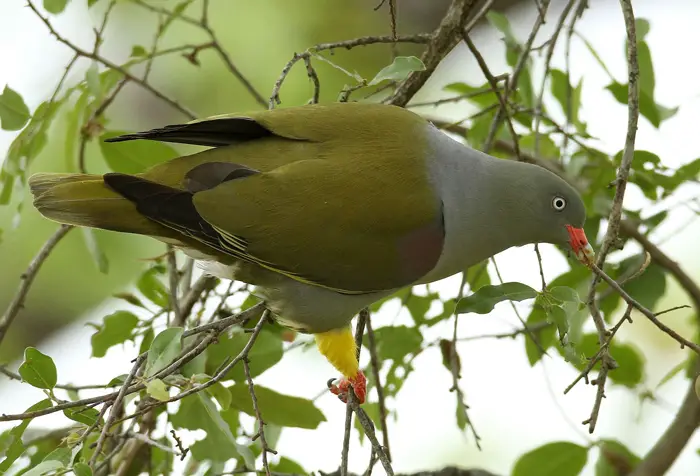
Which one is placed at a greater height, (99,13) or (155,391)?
(99,13)

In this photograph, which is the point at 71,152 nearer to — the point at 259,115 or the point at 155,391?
the point at 259,115

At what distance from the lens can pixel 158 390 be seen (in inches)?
46.0

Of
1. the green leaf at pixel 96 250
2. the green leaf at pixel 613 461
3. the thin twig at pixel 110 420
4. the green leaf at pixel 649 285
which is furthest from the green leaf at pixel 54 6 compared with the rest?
the green leaf at pixel 613 461

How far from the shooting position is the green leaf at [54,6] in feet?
4.93

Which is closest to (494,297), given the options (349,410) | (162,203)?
(349,410)

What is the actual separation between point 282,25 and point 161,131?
159 centimetres

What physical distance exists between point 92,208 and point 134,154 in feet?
0.98

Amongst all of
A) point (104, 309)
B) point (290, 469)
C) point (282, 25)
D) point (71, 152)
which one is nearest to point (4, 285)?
point (104, 309)

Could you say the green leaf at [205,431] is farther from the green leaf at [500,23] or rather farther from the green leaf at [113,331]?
the green leaf at [500,23]

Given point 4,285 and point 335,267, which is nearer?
Answer: point 335,267

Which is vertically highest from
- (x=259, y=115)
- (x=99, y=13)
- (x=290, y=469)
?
(x=99, y=13)

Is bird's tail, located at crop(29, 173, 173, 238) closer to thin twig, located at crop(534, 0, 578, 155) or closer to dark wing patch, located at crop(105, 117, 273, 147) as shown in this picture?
dark wing patch, located at crop(105, 117, 273, 147)

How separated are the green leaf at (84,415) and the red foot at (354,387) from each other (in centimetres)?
46

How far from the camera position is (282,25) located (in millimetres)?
2980
